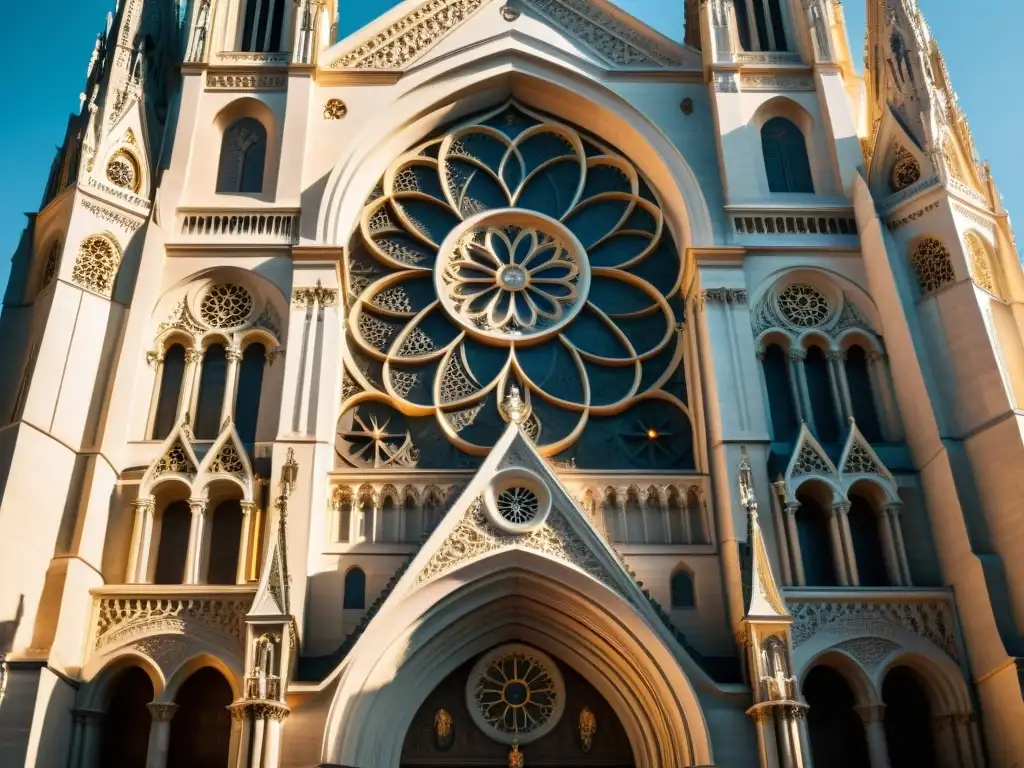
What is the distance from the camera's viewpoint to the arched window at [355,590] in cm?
1633

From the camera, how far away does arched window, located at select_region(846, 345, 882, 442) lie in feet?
59.4

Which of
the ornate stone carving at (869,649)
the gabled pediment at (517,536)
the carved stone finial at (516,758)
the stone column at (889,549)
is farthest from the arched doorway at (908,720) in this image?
the carved stone finial at (516,758)

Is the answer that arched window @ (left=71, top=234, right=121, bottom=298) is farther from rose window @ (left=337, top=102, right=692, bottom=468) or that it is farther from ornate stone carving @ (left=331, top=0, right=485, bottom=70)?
ornate stone carving @ (left=331, top=0, right=485, bottom=70)

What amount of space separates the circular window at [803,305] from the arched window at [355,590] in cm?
806

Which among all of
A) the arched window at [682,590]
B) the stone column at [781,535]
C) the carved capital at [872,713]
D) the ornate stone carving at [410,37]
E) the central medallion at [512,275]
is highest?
the ornate stone carving at [410,37]

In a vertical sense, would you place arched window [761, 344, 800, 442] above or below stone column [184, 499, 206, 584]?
above

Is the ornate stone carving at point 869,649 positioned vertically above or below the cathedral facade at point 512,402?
below

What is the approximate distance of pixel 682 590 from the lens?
1658 cm

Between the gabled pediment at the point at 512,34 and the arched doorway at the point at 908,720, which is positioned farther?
the gabled pediment at the point at 512,34

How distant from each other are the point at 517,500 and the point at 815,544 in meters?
4.57

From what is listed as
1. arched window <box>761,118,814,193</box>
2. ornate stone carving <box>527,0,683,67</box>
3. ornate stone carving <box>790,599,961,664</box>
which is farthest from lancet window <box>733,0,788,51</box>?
ornate stone carving <box>790,599,961,664</box>

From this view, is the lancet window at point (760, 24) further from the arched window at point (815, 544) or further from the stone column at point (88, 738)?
the stone column at point (88, 738)

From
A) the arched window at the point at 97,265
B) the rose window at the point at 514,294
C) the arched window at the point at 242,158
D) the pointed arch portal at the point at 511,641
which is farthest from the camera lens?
the arched window at the point at 242,158

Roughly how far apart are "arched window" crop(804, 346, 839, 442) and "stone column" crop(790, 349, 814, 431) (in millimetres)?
176
